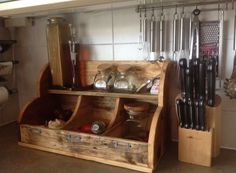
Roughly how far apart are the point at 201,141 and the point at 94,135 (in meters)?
0.35

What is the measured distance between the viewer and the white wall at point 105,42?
90 cm

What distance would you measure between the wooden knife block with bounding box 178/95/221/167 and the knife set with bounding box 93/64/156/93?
0.23 metres

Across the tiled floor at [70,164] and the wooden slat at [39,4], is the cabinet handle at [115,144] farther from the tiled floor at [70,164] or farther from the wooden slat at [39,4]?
the wooden slat at [39,4]

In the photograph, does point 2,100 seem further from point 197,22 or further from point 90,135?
point 197,22

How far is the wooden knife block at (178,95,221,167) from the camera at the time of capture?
0.79 metres

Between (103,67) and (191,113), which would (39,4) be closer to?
(103,67)

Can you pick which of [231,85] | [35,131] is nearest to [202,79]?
[231,85]

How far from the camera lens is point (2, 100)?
1.14 m

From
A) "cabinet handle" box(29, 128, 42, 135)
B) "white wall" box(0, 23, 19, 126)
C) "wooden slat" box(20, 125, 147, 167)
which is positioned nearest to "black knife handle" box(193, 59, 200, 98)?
"wooden slat" box(20, 125, 147, 167)

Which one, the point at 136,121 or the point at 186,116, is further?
the point at 136,121

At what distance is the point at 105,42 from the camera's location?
107 centimetres

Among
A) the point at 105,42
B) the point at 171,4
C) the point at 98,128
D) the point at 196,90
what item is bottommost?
the point at 98,128

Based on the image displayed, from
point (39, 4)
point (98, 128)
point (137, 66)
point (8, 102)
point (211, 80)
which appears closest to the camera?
point (39, 4)

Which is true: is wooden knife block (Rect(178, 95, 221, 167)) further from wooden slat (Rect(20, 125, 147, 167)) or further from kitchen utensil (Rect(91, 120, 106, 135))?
kitchen utensil (Rect(91, 120, 106, 135))
